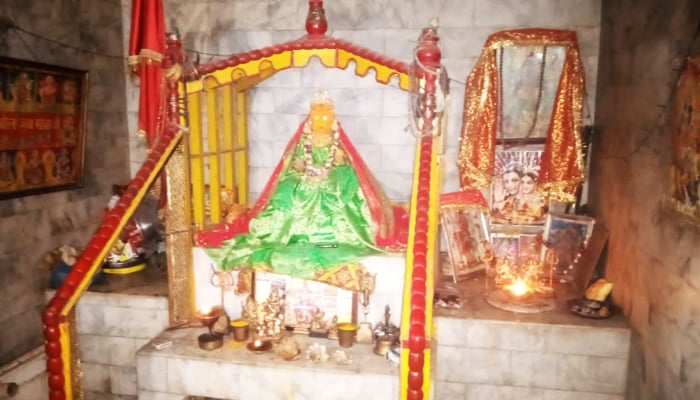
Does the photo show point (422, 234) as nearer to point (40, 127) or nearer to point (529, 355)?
point (529, 355)

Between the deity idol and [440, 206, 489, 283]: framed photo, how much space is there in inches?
22.4

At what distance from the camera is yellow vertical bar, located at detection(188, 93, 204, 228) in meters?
4.73

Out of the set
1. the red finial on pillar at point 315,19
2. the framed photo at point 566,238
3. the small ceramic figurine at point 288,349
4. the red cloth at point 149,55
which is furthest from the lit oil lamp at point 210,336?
the framed photo at point 566,238

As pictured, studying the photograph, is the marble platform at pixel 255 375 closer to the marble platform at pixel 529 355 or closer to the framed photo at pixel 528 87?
the marble platform at pixel 529 355

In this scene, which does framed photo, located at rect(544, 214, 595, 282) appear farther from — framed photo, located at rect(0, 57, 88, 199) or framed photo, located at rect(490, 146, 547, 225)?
framed photo, located at rect(0, 57, 88, 199)

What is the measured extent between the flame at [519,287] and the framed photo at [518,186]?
895 mm

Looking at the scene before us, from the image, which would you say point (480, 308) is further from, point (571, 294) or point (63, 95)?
point (63, 95)

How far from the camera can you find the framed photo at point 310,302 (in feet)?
14.2

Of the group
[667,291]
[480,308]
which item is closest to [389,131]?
[480,308]

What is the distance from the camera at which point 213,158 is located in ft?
17.2

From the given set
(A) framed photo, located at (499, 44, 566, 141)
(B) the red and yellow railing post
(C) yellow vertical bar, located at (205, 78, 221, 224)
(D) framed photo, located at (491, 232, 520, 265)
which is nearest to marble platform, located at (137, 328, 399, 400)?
(B) the red and yellow railing post

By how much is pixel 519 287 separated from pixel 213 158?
3209 millimetres

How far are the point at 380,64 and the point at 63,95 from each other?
2965 mm

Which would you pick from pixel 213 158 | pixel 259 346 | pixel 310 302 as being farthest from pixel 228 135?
pixel 259 346
